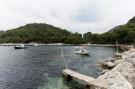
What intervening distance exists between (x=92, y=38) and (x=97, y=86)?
167 metres

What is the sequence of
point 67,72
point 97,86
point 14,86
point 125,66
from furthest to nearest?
point 67,72
point 14,86
point 125,66
point 97,86

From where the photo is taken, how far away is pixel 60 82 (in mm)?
30500

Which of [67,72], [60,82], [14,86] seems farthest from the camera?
[67,72]

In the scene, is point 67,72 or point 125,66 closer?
point 125,66

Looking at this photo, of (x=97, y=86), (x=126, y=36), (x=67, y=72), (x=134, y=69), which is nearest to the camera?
(x=97, y=86)

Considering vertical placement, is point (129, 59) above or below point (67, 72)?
above

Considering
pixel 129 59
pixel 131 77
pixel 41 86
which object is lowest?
pixel 41 86

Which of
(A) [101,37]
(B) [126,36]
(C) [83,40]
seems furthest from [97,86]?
(C) [83,40]

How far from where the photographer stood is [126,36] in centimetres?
14838

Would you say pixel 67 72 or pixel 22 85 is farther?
pixel 67 72

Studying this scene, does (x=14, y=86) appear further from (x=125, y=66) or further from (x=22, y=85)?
(x=125, y=66)

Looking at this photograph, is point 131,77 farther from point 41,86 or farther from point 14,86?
point 14,86

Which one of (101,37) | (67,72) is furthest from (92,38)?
(67,72)

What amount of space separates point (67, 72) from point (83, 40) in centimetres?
16412
